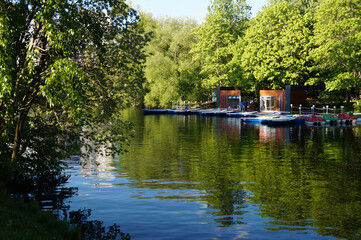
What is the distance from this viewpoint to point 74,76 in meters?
13.2

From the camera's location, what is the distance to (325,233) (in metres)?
13.2

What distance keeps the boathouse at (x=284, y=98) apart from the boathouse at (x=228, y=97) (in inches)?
379

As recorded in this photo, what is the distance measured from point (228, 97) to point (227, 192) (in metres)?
68.5

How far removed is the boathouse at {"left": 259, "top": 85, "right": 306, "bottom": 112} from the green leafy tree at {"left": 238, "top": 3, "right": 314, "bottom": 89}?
289 centimetres

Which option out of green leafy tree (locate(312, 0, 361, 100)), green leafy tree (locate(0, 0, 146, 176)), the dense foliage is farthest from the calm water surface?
the dense foliage

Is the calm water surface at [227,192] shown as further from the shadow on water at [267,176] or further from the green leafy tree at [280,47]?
the green leafy tree at [280,47]

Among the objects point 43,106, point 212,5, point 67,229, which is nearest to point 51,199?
point 43,106

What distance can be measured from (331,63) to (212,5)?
3634 cm

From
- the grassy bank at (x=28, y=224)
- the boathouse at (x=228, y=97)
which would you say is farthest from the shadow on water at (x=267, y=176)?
the boathouse at (x=228, y=97)

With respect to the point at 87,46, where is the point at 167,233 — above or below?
below

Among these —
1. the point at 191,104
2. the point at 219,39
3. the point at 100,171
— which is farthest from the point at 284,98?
the point at 100,171

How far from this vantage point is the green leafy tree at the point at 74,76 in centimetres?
1387

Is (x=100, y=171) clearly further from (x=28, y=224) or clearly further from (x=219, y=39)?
(x=219, y=39)

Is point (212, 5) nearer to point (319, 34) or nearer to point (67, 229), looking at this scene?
point (319, 34)
